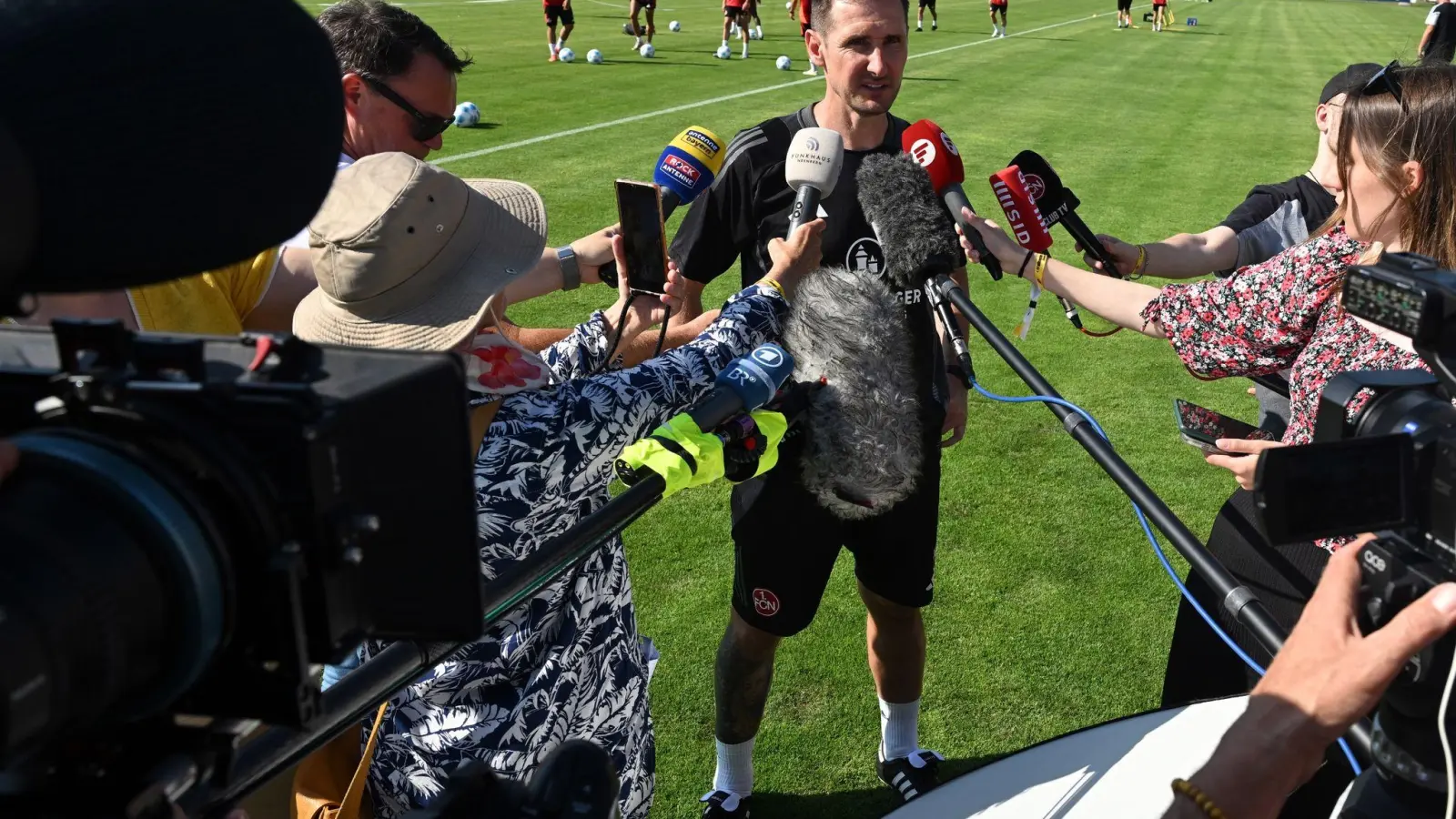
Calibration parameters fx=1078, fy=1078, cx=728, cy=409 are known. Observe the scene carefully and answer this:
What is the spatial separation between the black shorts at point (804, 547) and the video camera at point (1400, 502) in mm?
1736

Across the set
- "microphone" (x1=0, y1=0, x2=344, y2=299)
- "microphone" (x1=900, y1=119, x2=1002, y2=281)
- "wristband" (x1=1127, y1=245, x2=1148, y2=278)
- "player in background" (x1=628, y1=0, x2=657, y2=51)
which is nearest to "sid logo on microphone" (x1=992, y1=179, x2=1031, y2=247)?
"microphone" (x1=900, y1=119, x2=1002, y2=281)

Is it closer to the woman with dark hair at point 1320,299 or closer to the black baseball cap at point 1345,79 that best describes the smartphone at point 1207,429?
the woman with dark hair at point 1320,299

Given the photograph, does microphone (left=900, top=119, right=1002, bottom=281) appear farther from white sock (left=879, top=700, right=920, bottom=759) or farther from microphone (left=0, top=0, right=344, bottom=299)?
microphone (left=0, top=0, right=344, bottom=299)

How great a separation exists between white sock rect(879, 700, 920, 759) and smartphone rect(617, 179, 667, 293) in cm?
178

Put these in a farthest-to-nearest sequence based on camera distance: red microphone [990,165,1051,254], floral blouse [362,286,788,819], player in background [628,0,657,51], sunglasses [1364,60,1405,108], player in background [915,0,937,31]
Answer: player in background [915,0,937,31] → player in background [628,0,657,51] → red microphone [990,165,1051,254] → sunglasses [1364,60,1405,108] → floral blouse [362,286,788,819]

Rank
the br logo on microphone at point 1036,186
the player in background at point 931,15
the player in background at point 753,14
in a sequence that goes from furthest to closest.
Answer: the player in background at point 931,15
the player in background at point 753,14
the br logo on microphone at point 1036,186

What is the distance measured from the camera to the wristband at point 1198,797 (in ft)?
4.64

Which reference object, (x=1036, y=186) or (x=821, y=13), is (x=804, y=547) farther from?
(x=821, y=13)

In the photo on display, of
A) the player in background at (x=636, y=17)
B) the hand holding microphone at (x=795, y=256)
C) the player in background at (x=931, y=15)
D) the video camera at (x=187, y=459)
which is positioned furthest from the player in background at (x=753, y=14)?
the video camera at (x=187, y=459)

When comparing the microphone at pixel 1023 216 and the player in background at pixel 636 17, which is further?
the player in background at pixel 636 17

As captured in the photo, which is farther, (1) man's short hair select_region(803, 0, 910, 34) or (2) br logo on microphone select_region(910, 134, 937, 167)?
(1) man's short hair select_region(803, 0, 910, 34)

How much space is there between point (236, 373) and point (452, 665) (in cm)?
111

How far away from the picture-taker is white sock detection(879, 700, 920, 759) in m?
3.54

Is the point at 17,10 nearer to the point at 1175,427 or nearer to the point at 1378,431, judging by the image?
the point at 1378,431
